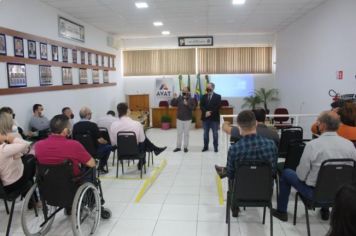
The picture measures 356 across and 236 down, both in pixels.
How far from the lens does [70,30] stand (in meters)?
Answer: 7.05

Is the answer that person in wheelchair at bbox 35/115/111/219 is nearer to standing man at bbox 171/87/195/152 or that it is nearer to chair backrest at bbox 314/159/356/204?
chair backrest at bbox 314/159/356/204

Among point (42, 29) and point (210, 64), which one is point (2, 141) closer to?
point (42, 29)

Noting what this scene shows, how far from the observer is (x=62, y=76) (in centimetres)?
668

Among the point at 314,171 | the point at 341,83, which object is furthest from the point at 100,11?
the point at 314,171

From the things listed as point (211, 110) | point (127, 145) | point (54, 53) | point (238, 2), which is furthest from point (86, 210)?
point (238, 2)

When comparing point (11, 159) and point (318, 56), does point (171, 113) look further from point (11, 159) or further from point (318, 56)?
point (11, 159)

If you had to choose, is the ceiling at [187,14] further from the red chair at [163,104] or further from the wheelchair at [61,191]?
the wheelchair at [61,191]

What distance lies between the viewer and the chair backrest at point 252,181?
2.63m

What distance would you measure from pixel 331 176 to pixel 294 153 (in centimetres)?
81

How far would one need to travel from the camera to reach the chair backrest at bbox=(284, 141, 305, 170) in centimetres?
337

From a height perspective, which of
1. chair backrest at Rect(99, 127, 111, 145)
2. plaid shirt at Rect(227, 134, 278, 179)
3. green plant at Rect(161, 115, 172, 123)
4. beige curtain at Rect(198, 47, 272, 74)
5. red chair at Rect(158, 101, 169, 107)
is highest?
beige curtain at Rect(198, 47, 272, 74)

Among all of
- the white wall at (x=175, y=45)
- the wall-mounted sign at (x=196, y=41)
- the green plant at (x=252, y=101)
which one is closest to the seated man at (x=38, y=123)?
the white wall at (x=175, y=45)

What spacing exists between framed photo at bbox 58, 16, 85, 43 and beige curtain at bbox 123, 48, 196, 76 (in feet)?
12.4

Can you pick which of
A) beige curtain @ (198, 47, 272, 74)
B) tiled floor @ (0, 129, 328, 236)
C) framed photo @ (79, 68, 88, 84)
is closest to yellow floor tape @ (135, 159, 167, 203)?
tiled floor @ (0, 129, 328, 236)
